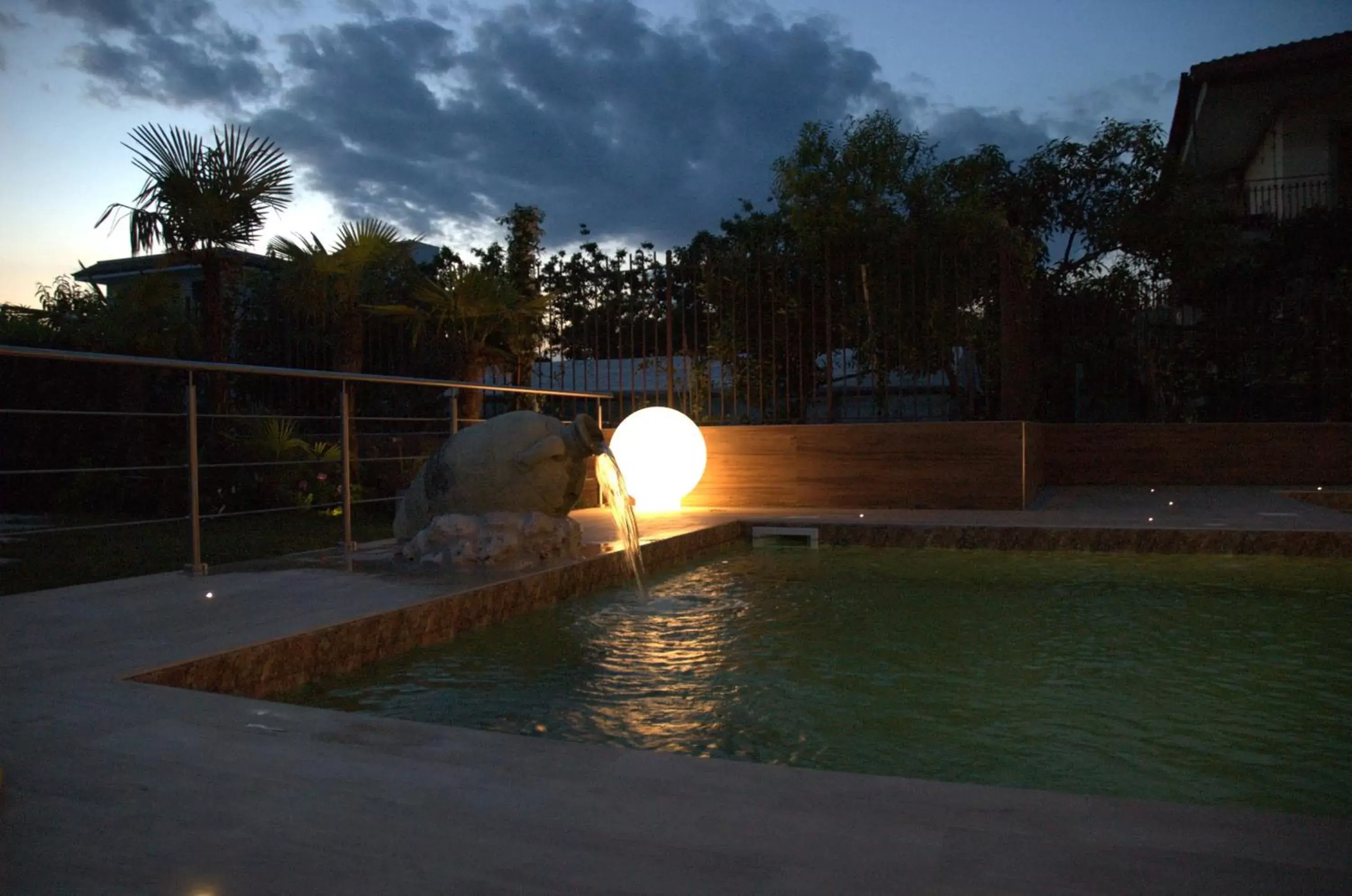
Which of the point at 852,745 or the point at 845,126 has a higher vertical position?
the point at 845,126

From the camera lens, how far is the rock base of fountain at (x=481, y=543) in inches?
202

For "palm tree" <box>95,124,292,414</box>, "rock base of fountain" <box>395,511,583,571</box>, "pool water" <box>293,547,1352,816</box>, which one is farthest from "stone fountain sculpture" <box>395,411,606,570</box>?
"palm tree" <box>95,124,292,414</box>

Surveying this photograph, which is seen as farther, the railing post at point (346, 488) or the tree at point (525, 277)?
the tree at point (525, 277)

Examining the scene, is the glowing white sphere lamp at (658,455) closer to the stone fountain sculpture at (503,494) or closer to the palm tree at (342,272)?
the stone fountain sculpture at (503,494)

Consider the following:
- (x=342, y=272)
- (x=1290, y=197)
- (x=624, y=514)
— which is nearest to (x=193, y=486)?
(x=624, y=514)

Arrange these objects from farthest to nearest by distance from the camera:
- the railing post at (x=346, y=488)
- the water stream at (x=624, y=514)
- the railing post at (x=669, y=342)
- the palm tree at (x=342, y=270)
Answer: the palm tree at (x=342, y=270), the railing post at (x=669, y=342), the water stream at (x=624, y=514), the railing post at (x=346, y=488)

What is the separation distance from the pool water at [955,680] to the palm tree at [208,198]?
5967mm

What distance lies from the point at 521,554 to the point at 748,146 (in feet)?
57.4

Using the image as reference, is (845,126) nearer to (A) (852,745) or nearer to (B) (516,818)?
(A) (852,745)

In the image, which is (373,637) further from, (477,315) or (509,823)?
(477,315)

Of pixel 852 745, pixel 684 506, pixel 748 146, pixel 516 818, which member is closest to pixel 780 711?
pixel 852 745

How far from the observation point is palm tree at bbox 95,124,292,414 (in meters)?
8.97

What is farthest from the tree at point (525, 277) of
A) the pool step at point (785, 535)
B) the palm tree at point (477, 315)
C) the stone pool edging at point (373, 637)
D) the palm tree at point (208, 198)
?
the stone pool edging at point (373, 637)

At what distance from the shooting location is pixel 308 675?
3527 mm
